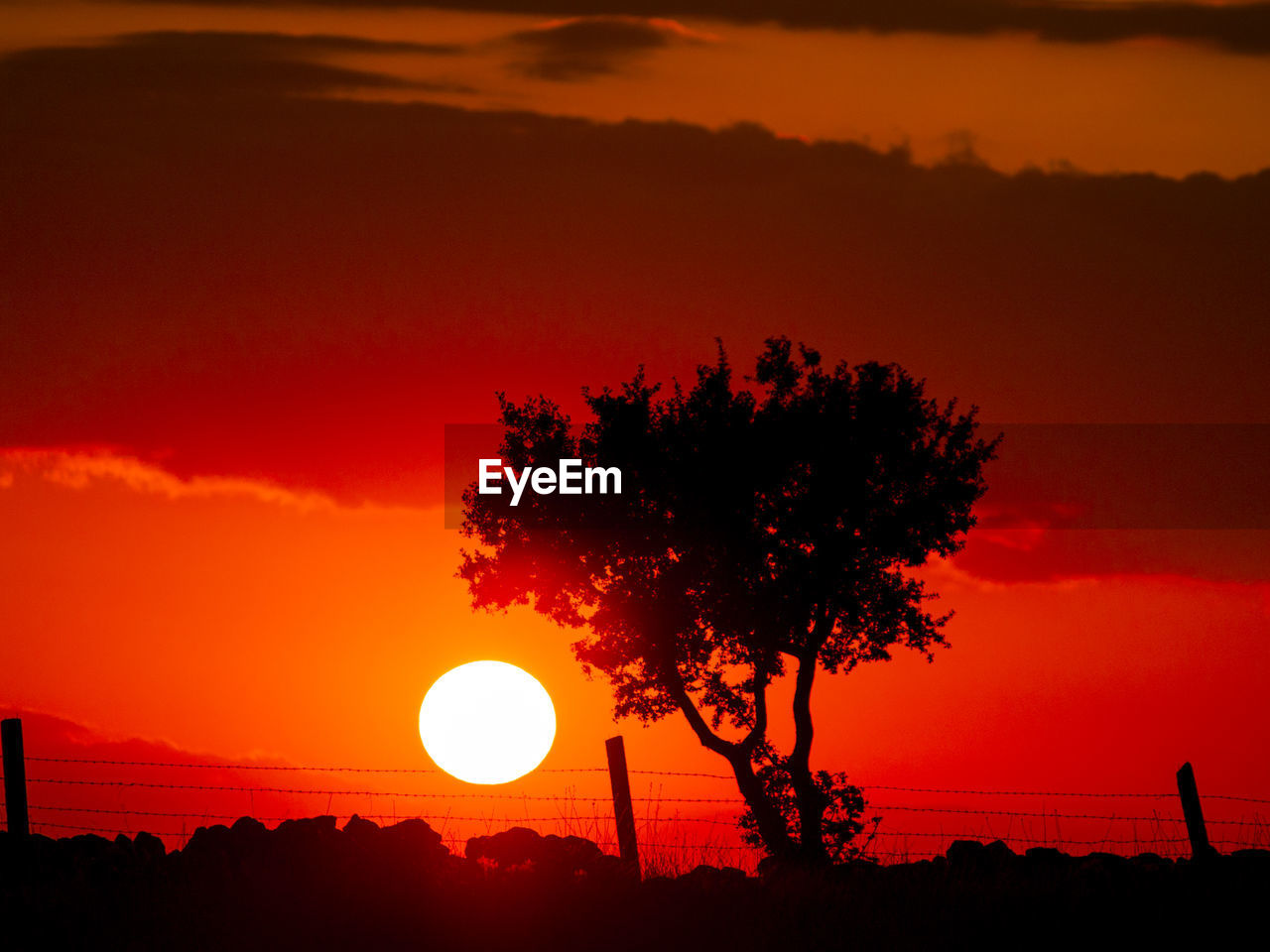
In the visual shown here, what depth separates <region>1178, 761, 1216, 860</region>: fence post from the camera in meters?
18.6

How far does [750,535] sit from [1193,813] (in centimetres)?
1081

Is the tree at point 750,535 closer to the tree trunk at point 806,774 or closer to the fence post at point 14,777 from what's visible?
the tree trunk at point 806,774

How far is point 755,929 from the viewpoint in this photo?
13766mm

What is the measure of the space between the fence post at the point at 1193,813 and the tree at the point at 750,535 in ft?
28.2

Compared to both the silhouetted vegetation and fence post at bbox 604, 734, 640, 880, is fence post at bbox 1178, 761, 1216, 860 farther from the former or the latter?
fence post at bbox 604, 734, 640, 880

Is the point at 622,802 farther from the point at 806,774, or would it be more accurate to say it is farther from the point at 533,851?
the point at 806,774

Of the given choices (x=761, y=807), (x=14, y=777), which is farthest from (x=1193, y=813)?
(x=14, y=777)

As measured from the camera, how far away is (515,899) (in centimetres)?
1426

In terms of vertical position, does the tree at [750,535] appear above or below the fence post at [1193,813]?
above

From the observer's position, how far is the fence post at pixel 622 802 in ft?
52.8

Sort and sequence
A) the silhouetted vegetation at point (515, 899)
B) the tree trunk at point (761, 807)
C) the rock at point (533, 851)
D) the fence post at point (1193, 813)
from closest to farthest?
the silhouetted vegetation at point (515, 899) < the rock at point (533, 851) < the fence post at point (1193, 813) < the tree trunk at point (761, 807)

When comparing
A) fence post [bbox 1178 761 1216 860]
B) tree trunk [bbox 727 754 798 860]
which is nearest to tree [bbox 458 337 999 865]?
tree trunk [bbox 727 754 798 860]

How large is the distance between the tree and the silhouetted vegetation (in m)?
10.0

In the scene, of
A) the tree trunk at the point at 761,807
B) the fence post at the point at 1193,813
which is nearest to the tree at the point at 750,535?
the tree trunk at the point at 761,807
